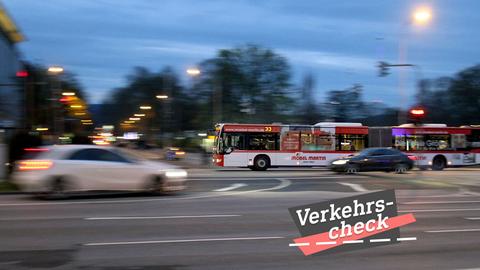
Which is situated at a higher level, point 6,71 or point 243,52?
point 243,52

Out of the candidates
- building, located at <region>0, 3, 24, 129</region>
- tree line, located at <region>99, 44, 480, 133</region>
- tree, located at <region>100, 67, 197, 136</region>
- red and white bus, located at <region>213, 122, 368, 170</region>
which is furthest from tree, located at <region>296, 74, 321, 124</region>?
red and white bus, located at <region>213, 122, 368, 170</region>

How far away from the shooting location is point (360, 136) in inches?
1308

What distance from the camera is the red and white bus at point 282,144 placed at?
1230 inches

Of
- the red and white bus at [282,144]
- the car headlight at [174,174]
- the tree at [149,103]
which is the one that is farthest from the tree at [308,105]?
the car headlight at [174,174]

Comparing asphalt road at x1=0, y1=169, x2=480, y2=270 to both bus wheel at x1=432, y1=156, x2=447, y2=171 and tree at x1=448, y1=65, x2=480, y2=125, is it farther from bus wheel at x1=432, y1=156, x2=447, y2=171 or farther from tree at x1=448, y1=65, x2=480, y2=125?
tree at x1=448, y1=65, x2=480, y2=125

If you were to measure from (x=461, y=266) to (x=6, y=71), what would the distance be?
7244cm

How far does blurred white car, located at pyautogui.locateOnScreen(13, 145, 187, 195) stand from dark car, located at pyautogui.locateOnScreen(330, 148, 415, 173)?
A: 572 inches

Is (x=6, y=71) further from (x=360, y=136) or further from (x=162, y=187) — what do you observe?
(x=162, y=187)

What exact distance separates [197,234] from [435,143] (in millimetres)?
27909

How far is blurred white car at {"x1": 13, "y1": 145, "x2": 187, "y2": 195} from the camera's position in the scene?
46.1ft

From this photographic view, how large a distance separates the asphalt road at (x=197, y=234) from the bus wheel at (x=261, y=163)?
15423mm

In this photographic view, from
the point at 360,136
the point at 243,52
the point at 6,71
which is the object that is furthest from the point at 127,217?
the point at 243,52

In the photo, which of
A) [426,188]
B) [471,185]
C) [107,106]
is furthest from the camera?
[107,106]

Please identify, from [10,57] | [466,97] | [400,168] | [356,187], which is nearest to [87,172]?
[356,187]
